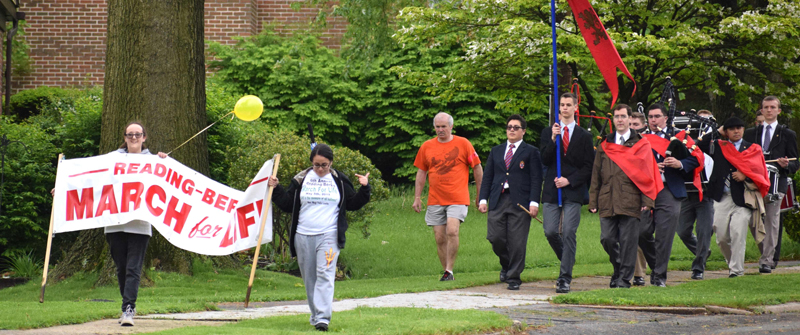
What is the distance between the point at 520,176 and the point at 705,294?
239cm

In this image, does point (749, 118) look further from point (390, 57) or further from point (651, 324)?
point (651, 324)

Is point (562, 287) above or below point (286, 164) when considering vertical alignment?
below

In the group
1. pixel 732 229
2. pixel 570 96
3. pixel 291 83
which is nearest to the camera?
pixel 570 96

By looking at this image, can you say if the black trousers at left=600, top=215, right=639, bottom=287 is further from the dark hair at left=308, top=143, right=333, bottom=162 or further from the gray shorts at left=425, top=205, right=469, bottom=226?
the dark hair at left=308, top=143, right=333, bottom=162

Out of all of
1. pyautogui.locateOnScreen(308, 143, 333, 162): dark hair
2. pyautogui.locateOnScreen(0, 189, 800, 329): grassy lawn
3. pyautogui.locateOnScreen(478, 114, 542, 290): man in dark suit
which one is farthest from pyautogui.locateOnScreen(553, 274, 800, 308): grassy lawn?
pyautogui.locateOnScreen(308, 143, 333, 162): dark hair

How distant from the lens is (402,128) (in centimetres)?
2131

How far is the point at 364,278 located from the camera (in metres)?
13.0

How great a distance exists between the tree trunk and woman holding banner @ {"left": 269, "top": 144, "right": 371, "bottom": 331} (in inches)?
Answer: 146

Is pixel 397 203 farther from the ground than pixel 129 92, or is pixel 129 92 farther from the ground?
pixel 129 92

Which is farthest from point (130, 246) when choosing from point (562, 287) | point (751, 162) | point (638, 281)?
point (751, 162)

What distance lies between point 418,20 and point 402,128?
14.8ft

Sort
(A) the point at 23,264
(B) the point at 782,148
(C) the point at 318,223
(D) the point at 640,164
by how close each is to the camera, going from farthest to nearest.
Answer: (A) the point at 23,264 → (B) the point at 782,148 → (D) the point at 640,164 → (C) the point at 318,223

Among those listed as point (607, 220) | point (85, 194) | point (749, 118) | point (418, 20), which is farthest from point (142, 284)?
point (749, 118)

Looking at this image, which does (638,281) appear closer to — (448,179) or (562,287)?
(562,287)
